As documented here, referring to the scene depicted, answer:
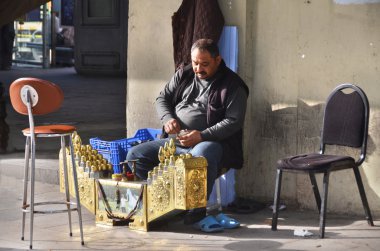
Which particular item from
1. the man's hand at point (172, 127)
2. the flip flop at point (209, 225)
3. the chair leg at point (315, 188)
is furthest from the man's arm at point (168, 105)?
the chair leg at point (315, 188)

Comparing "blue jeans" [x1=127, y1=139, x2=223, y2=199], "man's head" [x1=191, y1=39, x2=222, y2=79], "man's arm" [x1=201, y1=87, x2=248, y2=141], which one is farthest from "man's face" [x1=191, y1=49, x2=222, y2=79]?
"blue jeans" [x1=127, y1=139, x2=223, y2=199]

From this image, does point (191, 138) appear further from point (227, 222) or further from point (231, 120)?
point (227, 222)

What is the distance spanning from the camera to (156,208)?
20.6 ft

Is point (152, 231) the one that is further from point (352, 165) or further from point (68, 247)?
point (352, 165)

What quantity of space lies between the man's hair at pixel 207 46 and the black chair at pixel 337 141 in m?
0.91

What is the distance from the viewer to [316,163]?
6.01 m

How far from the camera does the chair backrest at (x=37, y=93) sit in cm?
574

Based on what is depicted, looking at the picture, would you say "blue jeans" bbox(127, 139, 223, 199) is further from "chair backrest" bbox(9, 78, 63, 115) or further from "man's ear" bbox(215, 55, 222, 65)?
"chair backrest" bbox(9, 78, 63, 115)

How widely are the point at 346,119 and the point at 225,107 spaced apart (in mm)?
900

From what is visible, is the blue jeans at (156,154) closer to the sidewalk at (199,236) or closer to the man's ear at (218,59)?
the sidewalk at (199,236)

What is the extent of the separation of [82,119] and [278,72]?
18.5 ft

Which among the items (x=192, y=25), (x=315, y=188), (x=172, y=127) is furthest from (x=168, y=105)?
(x=315, y=188)

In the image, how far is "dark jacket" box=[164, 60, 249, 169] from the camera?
659cm

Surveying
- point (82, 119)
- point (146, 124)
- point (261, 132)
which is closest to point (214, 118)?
point (261, 132)
